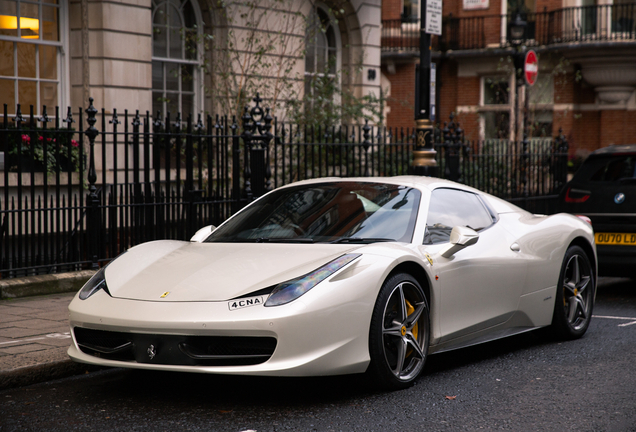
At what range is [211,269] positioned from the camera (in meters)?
4.81

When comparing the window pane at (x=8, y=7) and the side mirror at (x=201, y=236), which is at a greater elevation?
the window pane at (x=8, y=7)

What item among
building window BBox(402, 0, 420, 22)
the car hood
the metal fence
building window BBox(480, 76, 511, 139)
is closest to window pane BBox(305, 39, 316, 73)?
the metal fence

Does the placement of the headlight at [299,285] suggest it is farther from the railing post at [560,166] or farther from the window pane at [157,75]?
the railing post at [560,166]

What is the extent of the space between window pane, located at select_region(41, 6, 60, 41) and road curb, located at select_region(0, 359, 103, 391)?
776 cm

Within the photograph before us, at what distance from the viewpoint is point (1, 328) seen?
639 cm

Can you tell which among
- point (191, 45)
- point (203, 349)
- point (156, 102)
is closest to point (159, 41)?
point (191, 45)

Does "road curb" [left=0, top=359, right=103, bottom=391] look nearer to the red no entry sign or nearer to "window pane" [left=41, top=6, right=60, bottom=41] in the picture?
"window pane" [left=41, top=6, right=60, bottom=41]

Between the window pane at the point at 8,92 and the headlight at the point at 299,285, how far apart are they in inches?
320

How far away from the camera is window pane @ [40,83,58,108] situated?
11.9 meters

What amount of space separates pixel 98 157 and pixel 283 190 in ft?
22.1

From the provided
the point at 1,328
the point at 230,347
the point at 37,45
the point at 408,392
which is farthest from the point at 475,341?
the point at 37,45

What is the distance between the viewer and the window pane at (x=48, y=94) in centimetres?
1187

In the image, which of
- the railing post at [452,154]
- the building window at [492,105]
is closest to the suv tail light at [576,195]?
the railing post at [452,154]

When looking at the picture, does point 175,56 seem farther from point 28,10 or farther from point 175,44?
point 28,10
